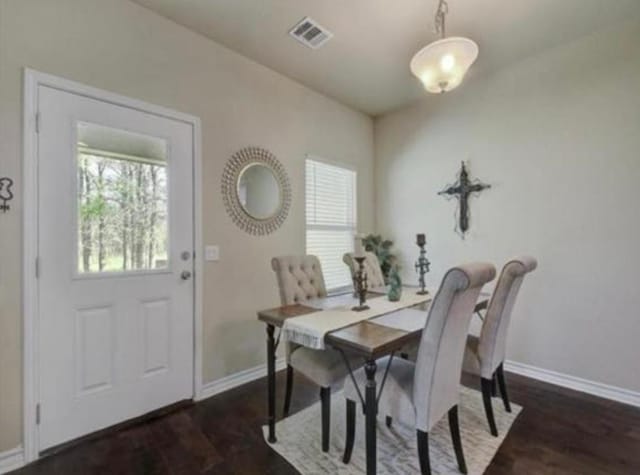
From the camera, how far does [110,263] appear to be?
2219 millimetres

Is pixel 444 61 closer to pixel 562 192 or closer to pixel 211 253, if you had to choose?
pixel 562 192

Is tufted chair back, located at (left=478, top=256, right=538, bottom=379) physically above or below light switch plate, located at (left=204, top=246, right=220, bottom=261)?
below

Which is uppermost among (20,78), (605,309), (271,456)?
(20,78)

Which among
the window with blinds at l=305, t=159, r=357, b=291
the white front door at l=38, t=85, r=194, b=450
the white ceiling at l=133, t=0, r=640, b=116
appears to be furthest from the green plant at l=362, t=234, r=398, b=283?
the white front door at l=38, t=85, r=194, b=450

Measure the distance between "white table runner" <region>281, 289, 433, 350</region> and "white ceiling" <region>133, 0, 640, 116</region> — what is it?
199 centimetres

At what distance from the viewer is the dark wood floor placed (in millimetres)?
→ 1826

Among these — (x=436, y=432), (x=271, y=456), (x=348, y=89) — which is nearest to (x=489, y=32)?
(x=348, y=89)

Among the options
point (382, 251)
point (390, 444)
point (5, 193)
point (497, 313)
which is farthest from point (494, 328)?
point (5, 193)

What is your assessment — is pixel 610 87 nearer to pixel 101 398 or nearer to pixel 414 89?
pixel 414 89

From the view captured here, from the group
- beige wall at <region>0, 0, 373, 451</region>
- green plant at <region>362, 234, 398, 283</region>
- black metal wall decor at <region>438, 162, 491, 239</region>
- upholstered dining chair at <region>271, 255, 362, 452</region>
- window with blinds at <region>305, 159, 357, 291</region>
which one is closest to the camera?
beige wall at <region>0, 0, 373, 451</region>

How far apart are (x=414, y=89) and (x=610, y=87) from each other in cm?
160

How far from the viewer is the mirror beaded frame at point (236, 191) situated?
2.83 meters

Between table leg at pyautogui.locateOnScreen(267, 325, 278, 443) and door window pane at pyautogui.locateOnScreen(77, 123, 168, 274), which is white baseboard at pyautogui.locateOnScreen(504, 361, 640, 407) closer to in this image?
table leg at pyautogui.locateOnScreen(267, 325, 278, 443)

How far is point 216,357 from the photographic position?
2740 mm
